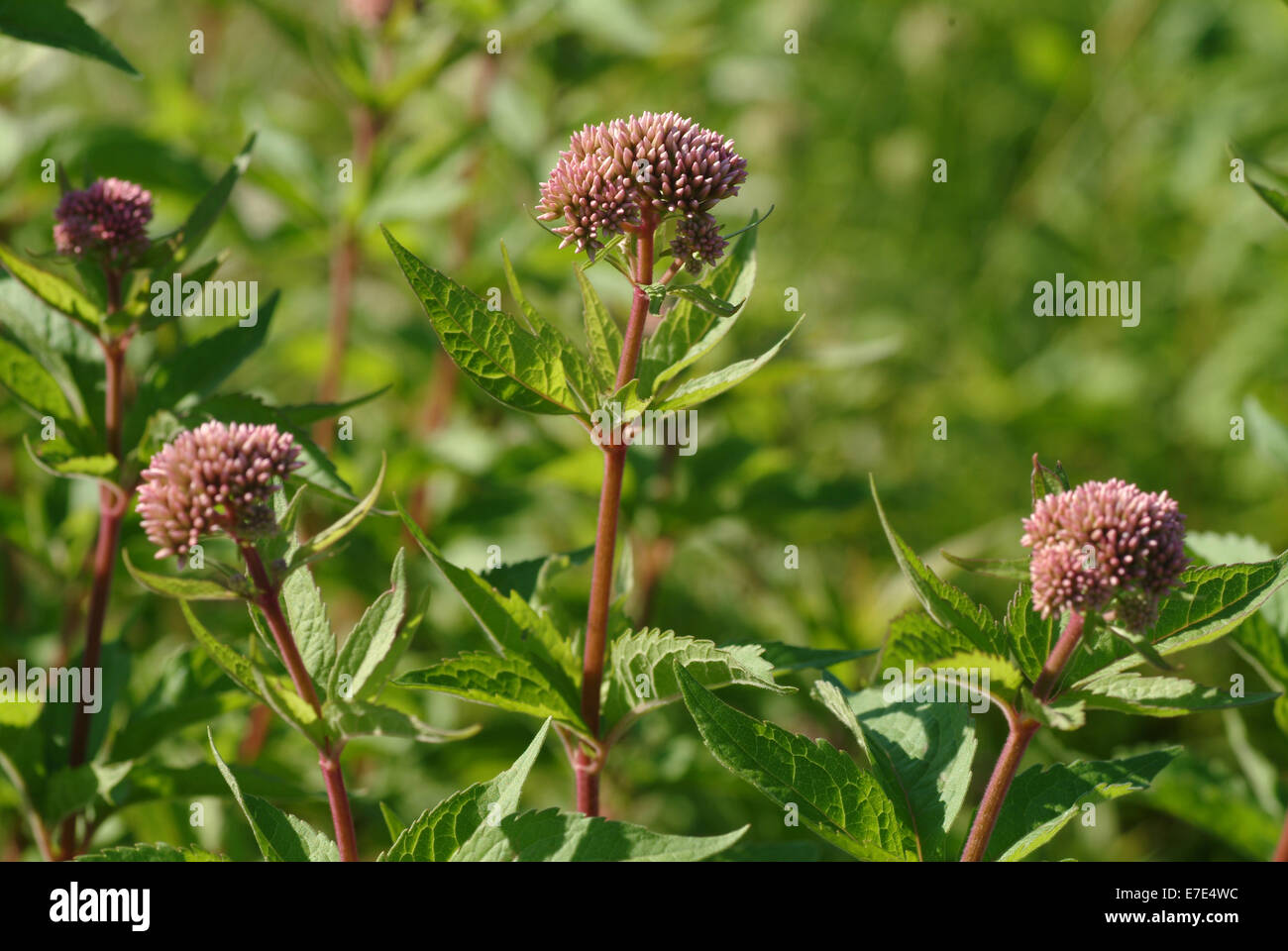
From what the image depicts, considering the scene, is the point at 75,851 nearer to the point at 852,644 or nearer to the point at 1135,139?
the point at 852,644

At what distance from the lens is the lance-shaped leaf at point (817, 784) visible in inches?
52.3

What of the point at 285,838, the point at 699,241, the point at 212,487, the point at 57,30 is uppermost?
the point at 57,30

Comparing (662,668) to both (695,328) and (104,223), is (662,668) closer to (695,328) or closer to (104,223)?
(695,328)

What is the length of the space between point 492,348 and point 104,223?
0.60 metres

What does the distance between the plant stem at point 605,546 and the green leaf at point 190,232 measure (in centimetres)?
59

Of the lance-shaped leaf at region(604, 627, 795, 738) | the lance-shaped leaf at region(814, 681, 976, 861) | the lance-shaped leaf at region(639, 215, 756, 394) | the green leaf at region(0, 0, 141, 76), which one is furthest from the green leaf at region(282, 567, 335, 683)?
the green leaf at region(0, 0, 141, 76)

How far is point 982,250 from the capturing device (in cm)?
455

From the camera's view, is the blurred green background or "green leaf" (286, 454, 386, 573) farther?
the blurred green background

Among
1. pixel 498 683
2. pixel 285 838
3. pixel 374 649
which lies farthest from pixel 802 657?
pixel 285 838

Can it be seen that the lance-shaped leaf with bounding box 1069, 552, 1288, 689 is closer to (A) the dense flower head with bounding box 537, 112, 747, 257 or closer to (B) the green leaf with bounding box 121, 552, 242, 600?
(A) the dense flower head with bounding box 537, 112, 747, 257

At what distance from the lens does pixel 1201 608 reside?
4.34 ft

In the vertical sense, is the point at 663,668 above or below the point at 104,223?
below

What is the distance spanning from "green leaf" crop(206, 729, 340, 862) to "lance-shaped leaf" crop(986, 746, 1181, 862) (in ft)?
2.55

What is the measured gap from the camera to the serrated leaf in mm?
1275
